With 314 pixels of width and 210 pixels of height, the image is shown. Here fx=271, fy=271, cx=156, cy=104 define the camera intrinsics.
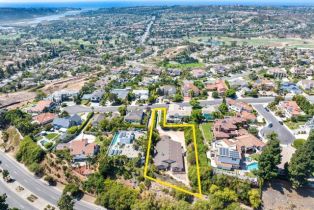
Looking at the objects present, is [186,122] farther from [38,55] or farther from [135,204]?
[38,55]

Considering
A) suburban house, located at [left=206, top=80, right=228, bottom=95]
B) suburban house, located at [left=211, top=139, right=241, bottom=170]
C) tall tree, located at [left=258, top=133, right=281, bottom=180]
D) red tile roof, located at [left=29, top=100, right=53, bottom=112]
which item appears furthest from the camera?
suburban house, located at [left=206, top=80, right=228, bottom=95]

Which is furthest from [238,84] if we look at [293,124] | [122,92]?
[122,92]

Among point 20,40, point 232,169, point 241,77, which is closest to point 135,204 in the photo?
point 232,169

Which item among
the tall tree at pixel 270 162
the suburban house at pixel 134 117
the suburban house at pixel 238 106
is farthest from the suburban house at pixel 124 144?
the suburban house at pixel 238 106

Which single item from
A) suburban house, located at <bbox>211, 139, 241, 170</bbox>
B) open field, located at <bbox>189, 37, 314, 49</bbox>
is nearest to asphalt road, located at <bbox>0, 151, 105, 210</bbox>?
suburban house, located at <bbox>211, 139, 241, 170</bbox>

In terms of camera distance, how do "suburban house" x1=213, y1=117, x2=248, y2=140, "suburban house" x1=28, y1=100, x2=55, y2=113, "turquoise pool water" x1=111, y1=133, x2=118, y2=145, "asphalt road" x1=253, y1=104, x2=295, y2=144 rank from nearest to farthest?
1. "turquoise pool water" x1=111, y1=133, x2=118, y2=145
2. "suburban house" x1=213, y1=117, x2=248, y2=140
3. "asphalt road" x1=253, y1=104, x2=295, y2=144
4. "suburban house" x1=28, y1=100, x2=55, y2=113

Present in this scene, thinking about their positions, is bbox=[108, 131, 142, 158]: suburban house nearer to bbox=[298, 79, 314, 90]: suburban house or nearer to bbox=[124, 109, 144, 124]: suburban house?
bbox=[124, 109, 144, 124]: suburban house

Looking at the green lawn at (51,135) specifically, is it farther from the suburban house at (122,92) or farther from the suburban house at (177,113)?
the suburban house at (177,113)
